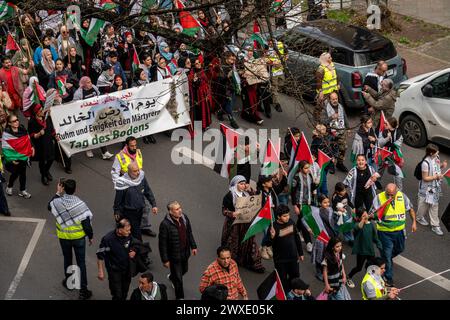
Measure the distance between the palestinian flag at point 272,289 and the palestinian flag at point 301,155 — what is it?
2.89 m

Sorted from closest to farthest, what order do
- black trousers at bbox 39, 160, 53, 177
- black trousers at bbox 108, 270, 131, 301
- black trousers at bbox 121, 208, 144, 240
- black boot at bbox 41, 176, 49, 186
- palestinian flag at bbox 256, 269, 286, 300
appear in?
palestinian flag at bbox 256, 269, 286, 300, black trousers at bbox 108, 270, 131, 301, black trousers at bbox 121, 208, 144, 240, black trousers at bbox 39, 160, 53, 177, black boot at bbox 41, 176, 49, 186

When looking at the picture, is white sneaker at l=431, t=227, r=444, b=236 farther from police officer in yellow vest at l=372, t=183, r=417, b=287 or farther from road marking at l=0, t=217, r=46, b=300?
road marking at l=0, t=217, r=46, b=300

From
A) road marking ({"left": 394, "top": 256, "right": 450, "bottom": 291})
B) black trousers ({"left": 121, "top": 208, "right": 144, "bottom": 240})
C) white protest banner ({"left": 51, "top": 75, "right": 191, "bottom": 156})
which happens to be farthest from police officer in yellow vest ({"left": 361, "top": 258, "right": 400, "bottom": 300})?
white protest banner ({"left": 51, "top": 75, "right": 191, "bottom": 156})

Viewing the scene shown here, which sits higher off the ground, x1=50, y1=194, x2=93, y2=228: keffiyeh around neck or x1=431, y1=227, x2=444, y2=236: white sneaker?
x1=50, y1=194, x2=93, y2=228: keffiyeh around neck

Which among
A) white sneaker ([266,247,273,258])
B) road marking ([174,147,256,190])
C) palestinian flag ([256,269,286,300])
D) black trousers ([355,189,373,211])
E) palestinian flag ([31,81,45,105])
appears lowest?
road marking ([174,147,256,190])

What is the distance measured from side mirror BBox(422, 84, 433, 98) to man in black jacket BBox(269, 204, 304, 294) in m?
5.16

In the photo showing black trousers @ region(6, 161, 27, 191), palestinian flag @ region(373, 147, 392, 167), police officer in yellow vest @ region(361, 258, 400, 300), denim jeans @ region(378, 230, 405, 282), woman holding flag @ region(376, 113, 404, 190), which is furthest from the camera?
woman holding flag @ region(376, 113, 404, 190)

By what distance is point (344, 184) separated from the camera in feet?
41.2

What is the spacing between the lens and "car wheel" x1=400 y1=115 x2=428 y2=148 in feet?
50.9

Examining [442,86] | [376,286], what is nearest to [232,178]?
[376,286]

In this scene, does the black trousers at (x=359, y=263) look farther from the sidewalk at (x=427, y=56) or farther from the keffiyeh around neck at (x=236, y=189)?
the sidewalk at (x=427, y=56)

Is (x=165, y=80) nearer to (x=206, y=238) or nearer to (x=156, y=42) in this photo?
(x=156, y=42)

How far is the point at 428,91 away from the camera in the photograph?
15.1 m

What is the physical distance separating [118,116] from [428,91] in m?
5.33
